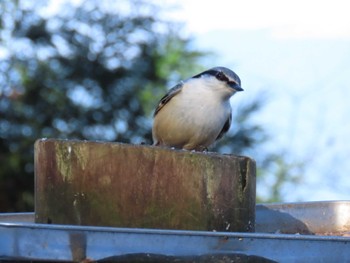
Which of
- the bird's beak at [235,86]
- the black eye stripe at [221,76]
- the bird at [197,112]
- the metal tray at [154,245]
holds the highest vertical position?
the black eye stripe at [221,76]

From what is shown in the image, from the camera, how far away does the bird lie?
16.5 ft

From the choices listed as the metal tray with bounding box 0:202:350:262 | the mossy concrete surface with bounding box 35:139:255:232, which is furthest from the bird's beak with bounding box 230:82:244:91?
the metal tray with bounding box 0:202:350:262

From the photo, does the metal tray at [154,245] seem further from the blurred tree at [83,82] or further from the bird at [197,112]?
the blurred tree at [83,82]

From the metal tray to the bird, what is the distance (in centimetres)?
288

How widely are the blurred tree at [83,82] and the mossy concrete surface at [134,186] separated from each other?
594 cm

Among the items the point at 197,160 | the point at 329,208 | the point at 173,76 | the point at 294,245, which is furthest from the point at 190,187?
the point at 173,76

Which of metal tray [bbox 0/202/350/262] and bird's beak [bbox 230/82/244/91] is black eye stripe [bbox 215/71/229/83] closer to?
bird's beak [bbox 230/82/244/91]

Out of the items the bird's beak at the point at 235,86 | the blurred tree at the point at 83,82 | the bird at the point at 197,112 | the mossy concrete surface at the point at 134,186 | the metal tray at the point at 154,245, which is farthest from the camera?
the blurred tree at the point at 83,82

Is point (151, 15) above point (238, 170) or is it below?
above

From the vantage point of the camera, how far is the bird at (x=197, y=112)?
16.5 feet

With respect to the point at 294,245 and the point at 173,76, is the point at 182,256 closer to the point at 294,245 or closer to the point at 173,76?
the point at 294,245

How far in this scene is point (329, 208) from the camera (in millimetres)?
3689

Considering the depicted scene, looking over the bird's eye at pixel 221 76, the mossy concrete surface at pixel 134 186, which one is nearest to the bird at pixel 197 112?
the bird's eye at pixel 221 76

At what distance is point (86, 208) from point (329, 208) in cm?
142
